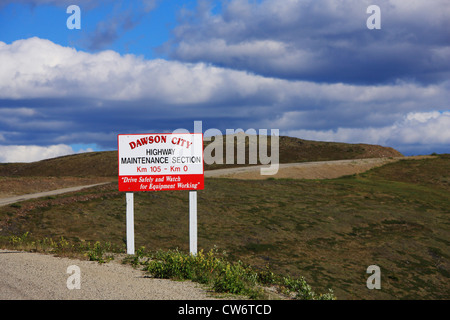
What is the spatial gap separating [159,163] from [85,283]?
7.93m

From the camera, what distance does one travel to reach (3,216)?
86.9 ft

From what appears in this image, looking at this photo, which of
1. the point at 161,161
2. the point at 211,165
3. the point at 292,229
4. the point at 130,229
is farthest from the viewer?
the point at 211,165

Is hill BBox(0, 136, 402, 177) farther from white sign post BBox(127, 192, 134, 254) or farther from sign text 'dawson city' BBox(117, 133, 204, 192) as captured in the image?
white sign post BBox(127, 192, 134, 254)

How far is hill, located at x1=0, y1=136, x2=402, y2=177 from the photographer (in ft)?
270

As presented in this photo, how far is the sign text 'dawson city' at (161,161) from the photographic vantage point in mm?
19250

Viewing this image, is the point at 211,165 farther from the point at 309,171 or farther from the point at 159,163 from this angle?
the point at 159,163

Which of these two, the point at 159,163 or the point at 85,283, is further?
the point at 159,163

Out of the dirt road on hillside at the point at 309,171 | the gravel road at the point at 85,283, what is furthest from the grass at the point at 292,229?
the dirt road on hillside at the point at 309,171

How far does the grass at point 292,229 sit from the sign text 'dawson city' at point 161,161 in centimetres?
279

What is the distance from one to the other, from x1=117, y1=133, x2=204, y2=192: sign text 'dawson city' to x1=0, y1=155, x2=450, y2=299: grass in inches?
110

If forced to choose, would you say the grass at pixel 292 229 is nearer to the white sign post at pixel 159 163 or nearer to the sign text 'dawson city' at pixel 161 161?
the white sign post at pixel 159 163

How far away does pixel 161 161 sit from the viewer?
63.8 ft

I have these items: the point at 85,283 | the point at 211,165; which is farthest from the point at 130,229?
the point at 211,165

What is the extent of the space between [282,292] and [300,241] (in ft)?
42.4
